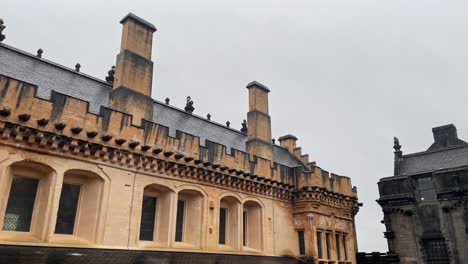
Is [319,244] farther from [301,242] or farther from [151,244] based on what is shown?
[151,244]

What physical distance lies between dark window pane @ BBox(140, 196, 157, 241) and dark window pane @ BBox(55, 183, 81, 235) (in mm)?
2957

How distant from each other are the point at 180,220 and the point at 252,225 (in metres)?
4.96

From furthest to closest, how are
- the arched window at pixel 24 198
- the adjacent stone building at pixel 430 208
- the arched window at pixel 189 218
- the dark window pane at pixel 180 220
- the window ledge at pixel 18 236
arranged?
the adjacent stone building at pixel 430 208 < the dark window pane at pixel 180 220 < the arched window at pixel 189 218 < the arched window at pixel 24 198 < the window ledge at pixel 18 236

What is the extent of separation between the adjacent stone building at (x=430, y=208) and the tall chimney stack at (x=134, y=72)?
2417 cm

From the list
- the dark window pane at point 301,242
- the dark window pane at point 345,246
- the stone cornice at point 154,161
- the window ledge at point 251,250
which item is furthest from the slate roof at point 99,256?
the dark window pane at point 345,246

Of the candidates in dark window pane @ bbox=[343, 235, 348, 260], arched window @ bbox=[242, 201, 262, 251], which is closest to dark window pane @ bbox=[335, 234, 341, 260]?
dark window pane @ bbox=[343, 235, 348, 260]

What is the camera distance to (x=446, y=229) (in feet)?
94.3

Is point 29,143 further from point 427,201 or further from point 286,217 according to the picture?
point 427,201

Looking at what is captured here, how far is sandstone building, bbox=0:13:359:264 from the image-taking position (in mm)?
12688

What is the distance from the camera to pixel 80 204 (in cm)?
1430

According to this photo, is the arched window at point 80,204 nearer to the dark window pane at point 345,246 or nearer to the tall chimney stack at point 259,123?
the tall chimney stack at point 259,123

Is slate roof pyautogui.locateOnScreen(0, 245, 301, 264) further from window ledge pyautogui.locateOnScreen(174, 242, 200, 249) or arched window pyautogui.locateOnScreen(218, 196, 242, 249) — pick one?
arched window pyautogui.locateOnScreen(218, 196, 242, 249)

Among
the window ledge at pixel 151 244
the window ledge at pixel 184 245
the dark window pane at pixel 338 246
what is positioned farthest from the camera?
the dark window pane at pixel 338 246

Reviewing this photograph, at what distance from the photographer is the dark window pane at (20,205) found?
1245 centimetres
